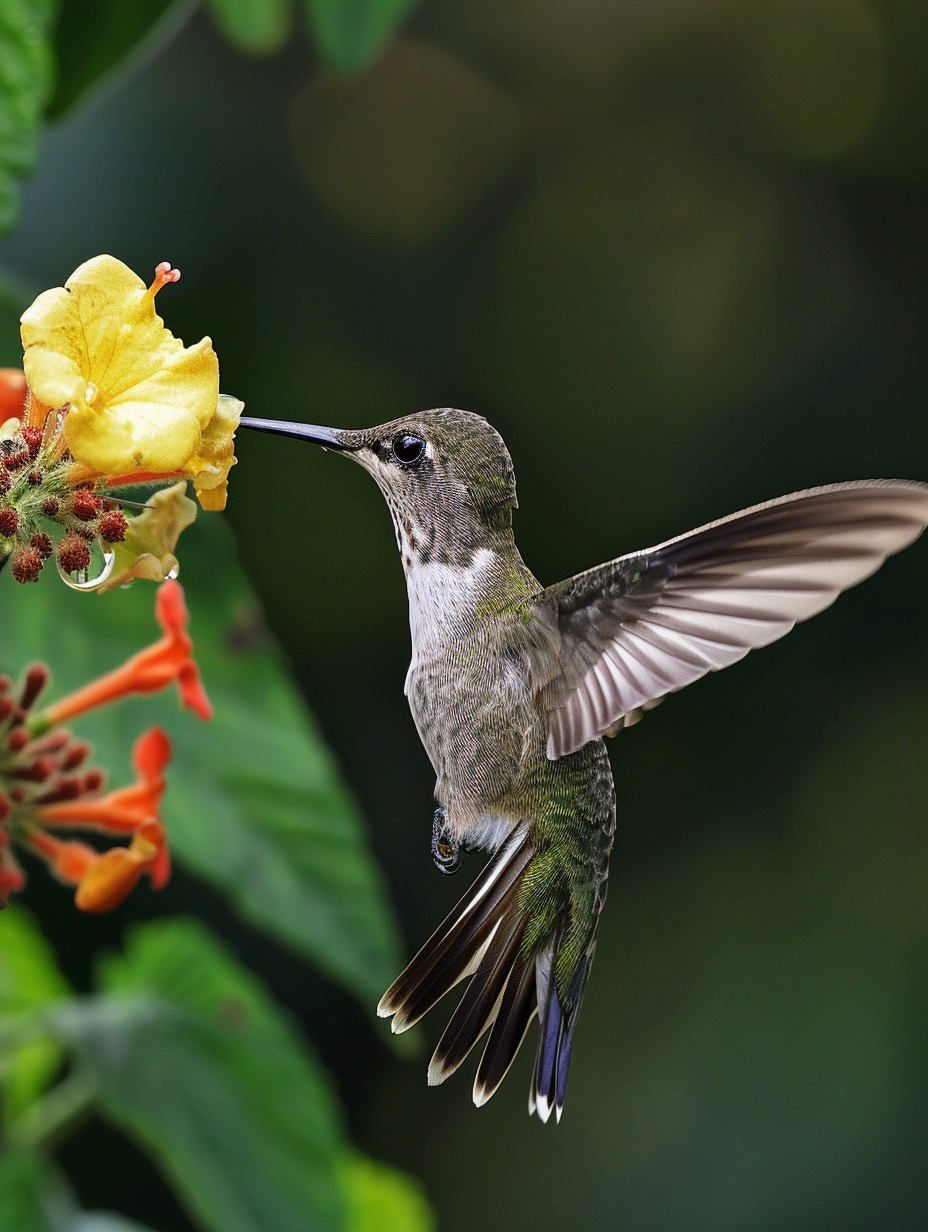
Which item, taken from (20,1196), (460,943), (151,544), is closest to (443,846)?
(460,943)

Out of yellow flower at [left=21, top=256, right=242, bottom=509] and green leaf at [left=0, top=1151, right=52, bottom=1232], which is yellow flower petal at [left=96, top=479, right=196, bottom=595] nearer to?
yellow flower at [left=21, top=256, right=242, bottom=509]

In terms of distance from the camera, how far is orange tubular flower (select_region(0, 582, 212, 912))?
1.30 m

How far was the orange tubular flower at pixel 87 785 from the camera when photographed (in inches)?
51.3

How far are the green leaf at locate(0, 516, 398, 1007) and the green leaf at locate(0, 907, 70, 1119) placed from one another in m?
0.82

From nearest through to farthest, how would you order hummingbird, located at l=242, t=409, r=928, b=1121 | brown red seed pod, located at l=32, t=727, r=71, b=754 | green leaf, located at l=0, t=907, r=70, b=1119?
brown red seed pod, located at l=32, t=727, r=71, b=754 < hummingbird, located at l=242, t=409, r=928, b=1121 < green leaf, located at l=0, t=907, r=70, b=1119

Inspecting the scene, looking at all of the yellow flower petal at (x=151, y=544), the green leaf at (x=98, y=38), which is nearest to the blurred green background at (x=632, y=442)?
the green leaf at (x=98, y=38)

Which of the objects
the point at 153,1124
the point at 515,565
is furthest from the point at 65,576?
the point at 153,1124

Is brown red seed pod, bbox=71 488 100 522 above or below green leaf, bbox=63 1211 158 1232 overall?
above

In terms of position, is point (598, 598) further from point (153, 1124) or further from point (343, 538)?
point (343, 538)

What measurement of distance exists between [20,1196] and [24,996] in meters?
0.68

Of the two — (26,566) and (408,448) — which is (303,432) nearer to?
(408,448)

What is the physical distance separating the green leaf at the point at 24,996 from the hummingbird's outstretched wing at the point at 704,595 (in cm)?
124

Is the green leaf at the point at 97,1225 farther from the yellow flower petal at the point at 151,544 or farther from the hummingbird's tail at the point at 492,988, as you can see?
the yellow flower petal at the point at 151,544

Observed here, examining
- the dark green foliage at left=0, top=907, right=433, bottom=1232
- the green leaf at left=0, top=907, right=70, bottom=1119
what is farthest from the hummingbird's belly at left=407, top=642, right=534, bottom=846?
the green leaf at left=0, top=907, right=70, bottom=1119
